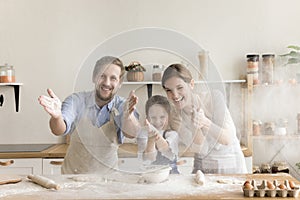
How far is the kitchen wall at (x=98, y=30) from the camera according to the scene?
322 cm

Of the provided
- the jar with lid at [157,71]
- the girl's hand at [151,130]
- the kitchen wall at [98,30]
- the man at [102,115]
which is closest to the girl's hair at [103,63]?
the man at [102,115]

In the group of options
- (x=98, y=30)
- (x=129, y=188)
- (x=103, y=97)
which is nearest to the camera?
(x=129, y=188)

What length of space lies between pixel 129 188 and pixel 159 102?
0.39 metres

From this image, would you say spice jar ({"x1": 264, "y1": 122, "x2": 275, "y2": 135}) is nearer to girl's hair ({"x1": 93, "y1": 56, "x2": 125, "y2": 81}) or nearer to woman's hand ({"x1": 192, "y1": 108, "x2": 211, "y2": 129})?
woman's hand ({"x1": 192, "y1": 108, "x2": 211, "y2": 129})

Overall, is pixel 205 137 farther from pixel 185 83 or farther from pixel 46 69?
pixel 46 69

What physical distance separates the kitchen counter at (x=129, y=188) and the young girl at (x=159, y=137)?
0.09m

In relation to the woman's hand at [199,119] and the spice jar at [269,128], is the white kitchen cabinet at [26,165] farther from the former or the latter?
the spice jar at [269,128]

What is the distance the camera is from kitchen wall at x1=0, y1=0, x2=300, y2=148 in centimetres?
322

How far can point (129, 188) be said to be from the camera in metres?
1.70

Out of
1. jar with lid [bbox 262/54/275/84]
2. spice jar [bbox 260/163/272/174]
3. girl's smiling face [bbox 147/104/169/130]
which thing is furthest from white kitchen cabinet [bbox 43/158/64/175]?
jar with lid [bbox 262/54/275/84]

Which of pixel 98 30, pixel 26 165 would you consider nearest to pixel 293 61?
pixel 98 30

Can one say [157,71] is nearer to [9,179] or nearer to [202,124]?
[202,124]

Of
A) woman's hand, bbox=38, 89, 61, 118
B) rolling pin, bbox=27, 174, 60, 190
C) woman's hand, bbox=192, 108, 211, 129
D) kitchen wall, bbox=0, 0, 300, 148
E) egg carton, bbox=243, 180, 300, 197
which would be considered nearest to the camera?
egg carton, bbox=243, 180, 300, 197

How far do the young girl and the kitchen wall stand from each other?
1.41 metres
